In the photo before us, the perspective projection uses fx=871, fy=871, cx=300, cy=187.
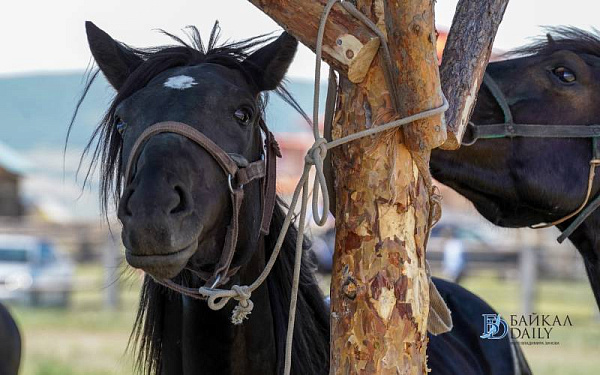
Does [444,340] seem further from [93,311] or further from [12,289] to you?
[12,289]

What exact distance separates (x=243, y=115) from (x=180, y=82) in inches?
9.4

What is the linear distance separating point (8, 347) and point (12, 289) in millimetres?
13430

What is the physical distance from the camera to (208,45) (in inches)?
131

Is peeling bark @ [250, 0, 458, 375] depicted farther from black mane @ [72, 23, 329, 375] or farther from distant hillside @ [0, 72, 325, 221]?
distant hillside @ [0, 72, 325, 221]

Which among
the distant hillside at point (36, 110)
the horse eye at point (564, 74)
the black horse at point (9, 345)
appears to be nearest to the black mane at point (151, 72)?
the horse eye at point (564, 74)

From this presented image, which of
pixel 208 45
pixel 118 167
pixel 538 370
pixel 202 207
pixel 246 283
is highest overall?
pixel 208 45

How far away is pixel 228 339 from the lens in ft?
10.2

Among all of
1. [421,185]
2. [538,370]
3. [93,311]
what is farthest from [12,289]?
[421,185]

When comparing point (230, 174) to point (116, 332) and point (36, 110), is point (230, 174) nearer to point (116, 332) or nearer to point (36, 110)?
point (116, 332)

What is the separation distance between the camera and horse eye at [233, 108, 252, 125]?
116 inches

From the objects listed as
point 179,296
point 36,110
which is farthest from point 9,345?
point 36,110

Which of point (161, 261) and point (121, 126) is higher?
point (121, 126)

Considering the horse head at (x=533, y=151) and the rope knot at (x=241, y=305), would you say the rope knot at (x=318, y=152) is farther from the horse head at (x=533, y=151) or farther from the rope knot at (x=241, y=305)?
the horse head at (x=533, y=151)

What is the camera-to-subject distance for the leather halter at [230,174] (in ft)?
8.96
